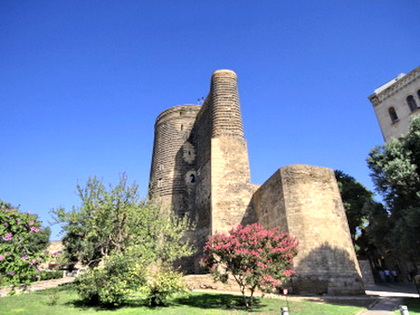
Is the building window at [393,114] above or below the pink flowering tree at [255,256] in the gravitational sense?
above

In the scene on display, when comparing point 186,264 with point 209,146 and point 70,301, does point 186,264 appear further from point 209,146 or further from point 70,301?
point 70,301

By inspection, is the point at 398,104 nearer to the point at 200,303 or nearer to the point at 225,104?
the point at 225,104

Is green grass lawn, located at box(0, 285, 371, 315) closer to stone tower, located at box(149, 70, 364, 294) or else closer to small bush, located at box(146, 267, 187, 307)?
small bush, located at box(146, 267, 187, 307)

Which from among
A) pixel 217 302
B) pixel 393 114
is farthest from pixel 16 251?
pixel 393 114

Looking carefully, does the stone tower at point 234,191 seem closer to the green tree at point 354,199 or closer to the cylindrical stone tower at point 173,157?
the cylindrical stone tower at point 173,157

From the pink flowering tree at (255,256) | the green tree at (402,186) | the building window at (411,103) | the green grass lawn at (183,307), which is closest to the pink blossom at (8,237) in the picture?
the green grass lawn at (183,307)

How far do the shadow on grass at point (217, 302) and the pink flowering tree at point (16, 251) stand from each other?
5.29 m

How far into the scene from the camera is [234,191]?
17984 millimetres

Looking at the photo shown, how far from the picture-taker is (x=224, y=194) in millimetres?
17797

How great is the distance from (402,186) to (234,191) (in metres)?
9.34

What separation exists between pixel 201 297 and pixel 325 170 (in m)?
8.83

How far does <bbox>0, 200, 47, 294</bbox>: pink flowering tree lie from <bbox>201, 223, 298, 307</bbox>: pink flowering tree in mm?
5285

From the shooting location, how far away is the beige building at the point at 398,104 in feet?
79.7

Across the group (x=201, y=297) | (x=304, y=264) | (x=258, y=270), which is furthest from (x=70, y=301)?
(x=304, y=264)
